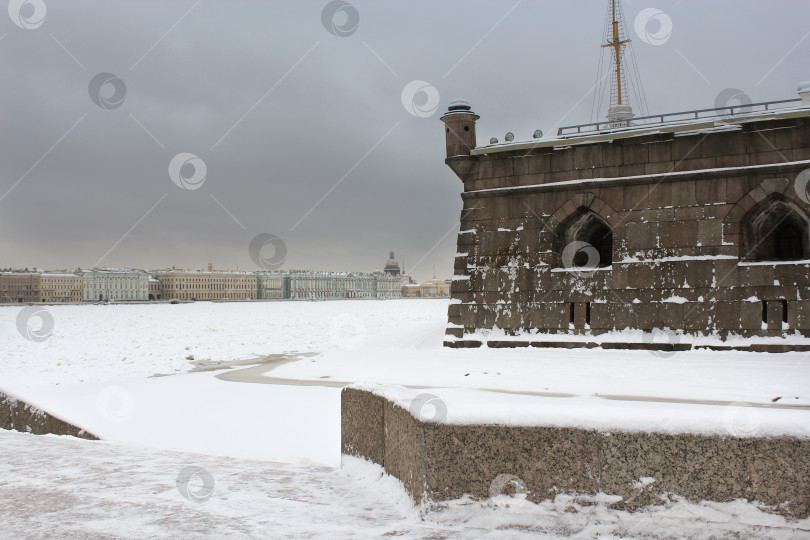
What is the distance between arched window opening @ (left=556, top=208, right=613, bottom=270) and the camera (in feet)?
49.9

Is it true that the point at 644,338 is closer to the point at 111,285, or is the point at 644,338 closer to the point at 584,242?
the point at 584,242

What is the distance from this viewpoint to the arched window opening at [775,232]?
43.3 ft

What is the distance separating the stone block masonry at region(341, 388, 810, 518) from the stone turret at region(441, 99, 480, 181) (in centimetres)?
1274

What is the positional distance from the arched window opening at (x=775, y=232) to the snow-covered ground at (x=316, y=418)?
2.53 m

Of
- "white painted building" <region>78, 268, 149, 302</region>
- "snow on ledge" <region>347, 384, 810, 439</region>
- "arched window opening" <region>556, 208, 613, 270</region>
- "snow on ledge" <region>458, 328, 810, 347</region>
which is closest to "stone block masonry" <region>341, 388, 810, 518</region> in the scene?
"snow on ledge" <region>347, 384, 810, 439</region>

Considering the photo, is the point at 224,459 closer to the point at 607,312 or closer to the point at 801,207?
the point at 607,312

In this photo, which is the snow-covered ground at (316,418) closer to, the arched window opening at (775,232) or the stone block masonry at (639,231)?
the stone block masonry at (639,231)

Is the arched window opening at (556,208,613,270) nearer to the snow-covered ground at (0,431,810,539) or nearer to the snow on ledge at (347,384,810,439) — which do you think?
the snow-covered ground at (0,431,810,539)

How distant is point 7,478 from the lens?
17.0 feet

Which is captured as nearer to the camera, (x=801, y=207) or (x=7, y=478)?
(x=7, y=478)

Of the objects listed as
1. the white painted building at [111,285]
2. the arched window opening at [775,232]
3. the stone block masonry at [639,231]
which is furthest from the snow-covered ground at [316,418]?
the white painted building at [111,285]

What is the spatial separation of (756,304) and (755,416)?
11.2 metres

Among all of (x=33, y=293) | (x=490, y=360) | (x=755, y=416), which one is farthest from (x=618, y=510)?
(x=33, y=293)

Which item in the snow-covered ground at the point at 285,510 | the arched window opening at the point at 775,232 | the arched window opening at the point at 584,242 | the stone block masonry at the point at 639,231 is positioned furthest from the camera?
the arched window opening at the point at 584,242
